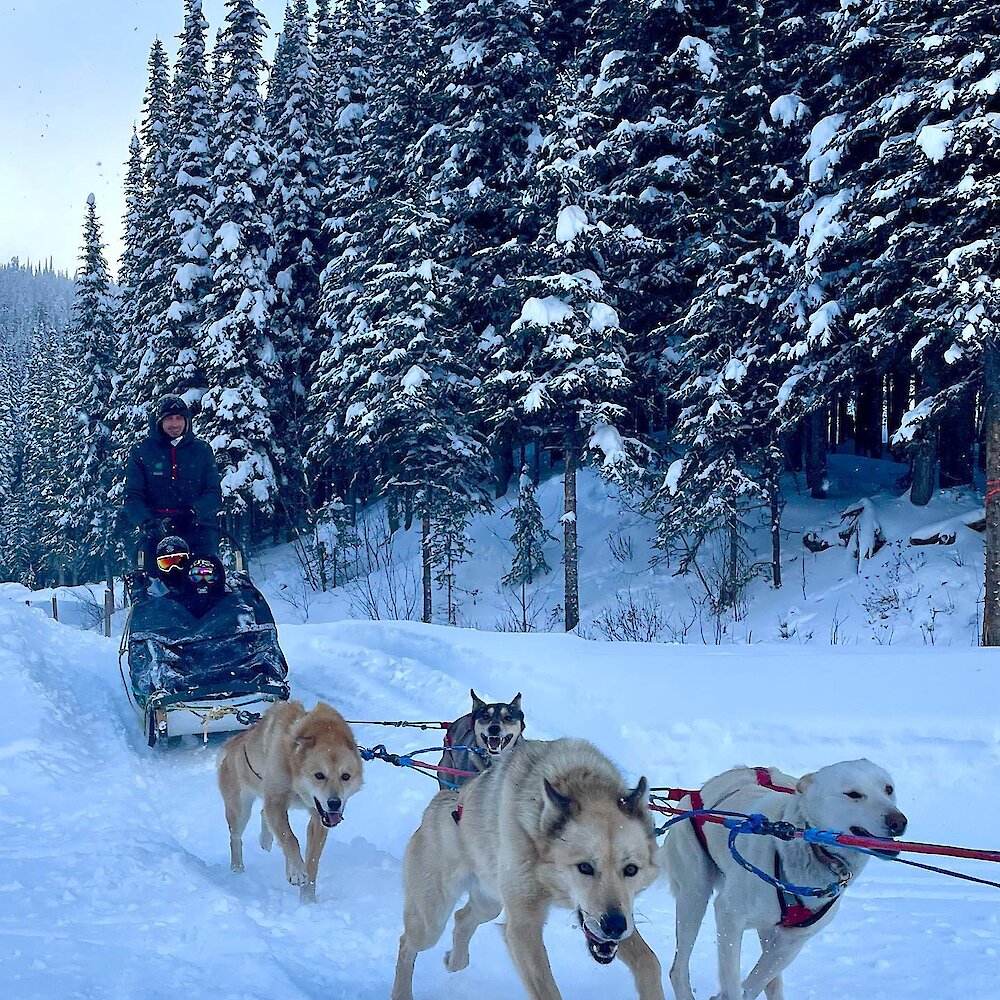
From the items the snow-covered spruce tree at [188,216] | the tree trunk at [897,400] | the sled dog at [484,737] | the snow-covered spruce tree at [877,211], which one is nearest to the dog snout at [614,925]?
the sled dog at [484,737]

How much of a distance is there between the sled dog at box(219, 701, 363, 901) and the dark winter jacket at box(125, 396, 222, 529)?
3759mm

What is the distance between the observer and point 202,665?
7.46 metres

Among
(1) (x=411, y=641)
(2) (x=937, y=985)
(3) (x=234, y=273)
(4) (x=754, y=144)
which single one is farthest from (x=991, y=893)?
(3) (x=234, y=273)

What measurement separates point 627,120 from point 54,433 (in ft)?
128

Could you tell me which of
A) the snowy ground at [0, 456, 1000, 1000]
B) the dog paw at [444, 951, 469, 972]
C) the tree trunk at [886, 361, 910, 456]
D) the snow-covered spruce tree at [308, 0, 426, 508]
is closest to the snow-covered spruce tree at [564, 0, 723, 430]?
the snow-covered spruce tree at [308, 0, 426, 508]

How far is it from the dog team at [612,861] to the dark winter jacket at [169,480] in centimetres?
576

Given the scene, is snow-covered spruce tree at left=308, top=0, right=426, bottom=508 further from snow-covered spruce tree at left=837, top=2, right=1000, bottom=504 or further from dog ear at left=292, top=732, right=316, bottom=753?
dog ear at left=292, top=732, right=316, bottom=753

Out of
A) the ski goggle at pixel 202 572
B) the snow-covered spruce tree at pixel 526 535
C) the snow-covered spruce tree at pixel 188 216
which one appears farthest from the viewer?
the snow-covered spruce tree at pixel 188 216

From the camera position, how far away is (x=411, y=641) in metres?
10.1

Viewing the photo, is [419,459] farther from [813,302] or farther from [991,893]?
[991,893]

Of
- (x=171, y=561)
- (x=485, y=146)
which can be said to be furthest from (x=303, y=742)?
(x=485, y=146)

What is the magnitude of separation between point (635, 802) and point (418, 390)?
16052 mm

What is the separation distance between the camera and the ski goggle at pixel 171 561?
805cm

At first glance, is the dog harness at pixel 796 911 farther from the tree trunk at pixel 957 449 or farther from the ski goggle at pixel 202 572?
the tree trunk at pixel 957 449
